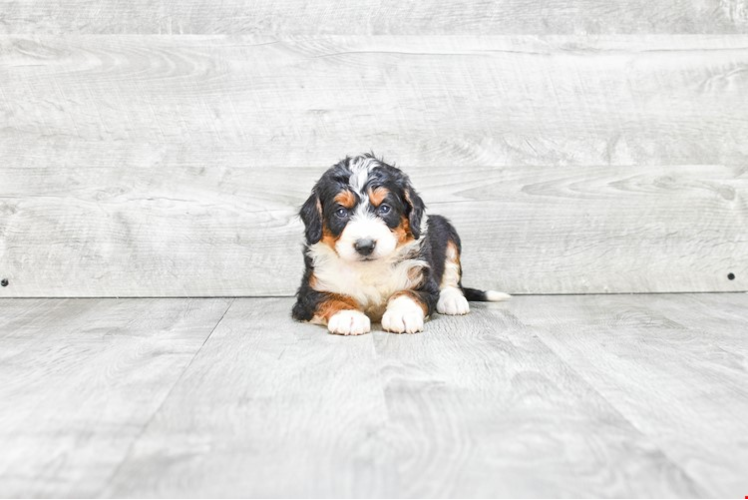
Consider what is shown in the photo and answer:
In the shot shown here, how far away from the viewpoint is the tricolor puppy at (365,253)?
2629mm

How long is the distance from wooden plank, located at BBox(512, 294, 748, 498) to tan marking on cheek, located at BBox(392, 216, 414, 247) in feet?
1.86

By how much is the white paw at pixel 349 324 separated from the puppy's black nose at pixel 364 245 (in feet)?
0.76

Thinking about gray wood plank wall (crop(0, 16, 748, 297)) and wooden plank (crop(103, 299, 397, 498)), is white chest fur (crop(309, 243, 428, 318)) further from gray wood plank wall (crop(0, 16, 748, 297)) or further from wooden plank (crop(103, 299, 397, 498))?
gray wood plank wall (crop(0, 16, 748, 297))

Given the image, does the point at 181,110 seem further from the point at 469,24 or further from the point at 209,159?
the point at 469,24

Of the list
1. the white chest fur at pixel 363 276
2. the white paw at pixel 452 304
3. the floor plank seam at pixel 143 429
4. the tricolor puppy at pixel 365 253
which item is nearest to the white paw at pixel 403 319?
the tricolor puppy at pixel 365 253

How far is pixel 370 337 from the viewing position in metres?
2.56

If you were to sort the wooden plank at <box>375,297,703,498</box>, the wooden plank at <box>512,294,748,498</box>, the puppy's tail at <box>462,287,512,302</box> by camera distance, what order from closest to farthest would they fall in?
the wooden plank at <box>375,297,703,498</box> < the wooden plank at <box>512,294,748,498</box> < the puppy's tail at <box>462,287,512,302</box>

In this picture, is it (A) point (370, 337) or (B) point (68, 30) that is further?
(B) point (68, 30)

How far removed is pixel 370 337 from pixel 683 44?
2254 mm

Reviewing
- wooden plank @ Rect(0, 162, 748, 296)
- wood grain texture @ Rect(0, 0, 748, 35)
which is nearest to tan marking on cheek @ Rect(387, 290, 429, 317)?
wooden plank @ Rect(0, 162, 748, 296)

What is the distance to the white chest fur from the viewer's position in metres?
2.80

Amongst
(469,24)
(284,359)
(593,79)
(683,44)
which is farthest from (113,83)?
(683,44)

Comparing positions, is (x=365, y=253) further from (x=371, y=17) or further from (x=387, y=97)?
(x=371, y=17)

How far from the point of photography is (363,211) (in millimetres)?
2678
